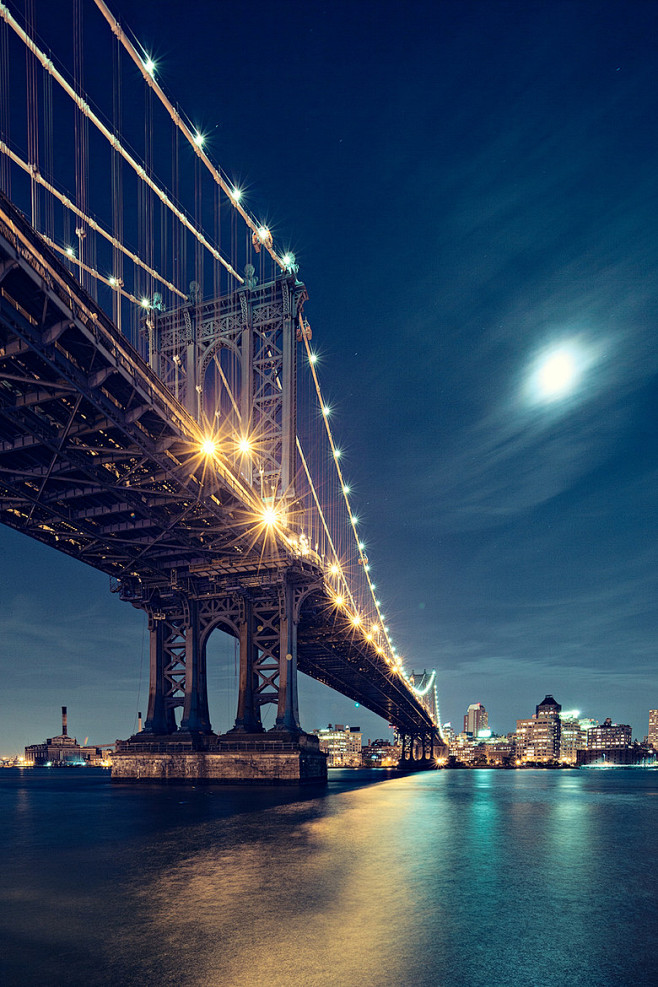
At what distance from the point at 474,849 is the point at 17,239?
19638mm

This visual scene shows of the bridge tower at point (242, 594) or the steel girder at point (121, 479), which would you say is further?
the bridge tower at point (242, 594)

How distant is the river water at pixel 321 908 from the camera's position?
6461mm

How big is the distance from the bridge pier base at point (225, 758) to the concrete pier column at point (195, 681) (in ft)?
3.55

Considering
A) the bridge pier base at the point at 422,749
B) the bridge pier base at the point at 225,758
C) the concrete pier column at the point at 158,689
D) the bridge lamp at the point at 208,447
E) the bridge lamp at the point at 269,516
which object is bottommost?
the bridge pier base at the point at 422,749

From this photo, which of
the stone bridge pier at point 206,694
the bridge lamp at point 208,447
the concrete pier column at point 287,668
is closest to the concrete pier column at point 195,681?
the stone bridge pier at point 206,694

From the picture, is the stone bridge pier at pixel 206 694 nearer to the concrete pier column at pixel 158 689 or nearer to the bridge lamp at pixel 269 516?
the concrete pier column at pixel 158 689

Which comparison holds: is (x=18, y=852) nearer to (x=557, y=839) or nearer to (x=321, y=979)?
(x=321, y=979)

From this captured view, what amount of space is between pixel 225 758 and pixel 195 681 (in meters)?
5.99

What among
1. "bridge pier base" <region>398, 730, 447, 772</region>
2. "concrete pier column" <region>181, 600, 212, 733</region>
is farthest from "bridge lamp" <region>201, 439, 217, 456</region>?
"bridge pier base" <region>398, 730, 447, 772</region>

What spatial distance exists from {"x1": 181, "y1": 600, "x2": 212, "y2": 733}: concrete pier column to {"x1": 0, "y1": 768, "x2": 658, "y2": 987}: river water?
2295 centimetres

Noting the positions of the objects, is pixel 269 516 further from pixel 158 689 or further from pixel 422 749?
pixel 422 749

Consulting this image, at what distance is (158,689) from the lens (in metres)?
44.2

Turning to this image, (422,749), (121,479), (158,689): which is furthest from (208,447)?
(422,749)

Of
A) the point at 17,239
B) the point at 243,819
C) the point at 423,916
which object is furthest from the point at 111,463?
the point at 423,916
